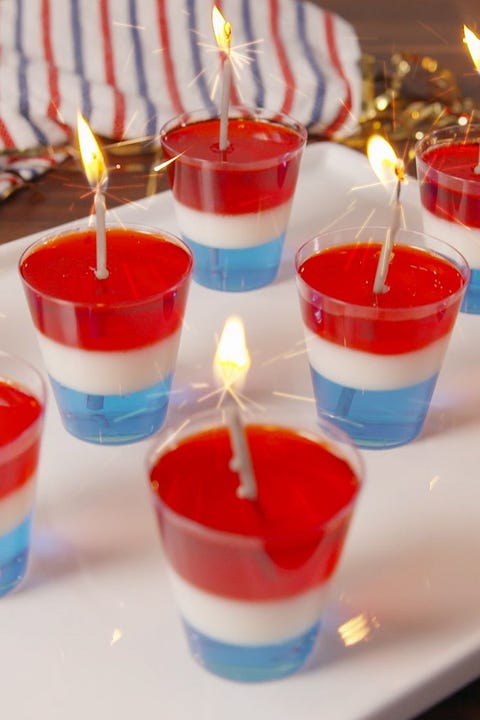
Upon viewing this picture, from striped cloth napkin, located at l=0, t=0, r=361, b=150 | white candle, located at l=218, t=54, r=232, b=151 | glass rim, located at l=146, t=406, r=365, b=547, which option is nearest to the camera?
glass rim, located at l=146, t=406, r=365, b=547

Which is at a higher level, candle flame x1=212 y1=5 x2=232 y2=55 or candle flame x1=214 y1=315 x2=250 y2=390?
candle flame x1=212 y1=5 x2=232 y2=55

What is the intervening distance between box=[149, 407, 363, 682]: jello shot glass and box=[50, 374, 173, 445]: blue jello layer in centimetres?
25

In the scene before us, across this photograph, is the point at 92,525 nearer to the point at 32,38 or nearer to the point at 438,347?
the point at 438,347

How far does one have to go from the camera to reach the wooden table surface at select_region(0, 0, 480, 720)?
1.67 metres

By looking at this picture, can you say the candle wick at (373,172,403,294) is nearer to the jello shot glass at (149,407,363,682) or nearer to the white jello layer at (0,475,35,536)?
the jello shot glass at (149,407,363,682)

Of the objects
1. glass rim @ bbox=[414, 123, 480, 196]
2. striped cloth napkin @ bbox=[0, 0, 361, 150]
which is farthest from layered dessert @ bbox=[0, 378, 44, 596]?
striped cloth napkin @ bbox=[0, 0, 361, 150]

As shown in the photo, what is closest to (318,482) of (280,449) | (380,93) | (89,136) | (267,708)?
(280,449)

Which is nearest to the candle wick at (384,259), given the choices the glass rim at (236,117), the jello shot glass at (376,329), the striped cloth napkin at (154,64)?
the jello shot glass at (376,329)

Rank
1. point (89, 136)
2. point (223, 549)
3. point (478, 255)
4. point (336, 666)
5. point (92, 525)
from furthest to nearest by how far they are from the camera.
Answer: point (478, 255) → point (89, 136) → point (92, 525) → point (336, 666) → point (223, 549)

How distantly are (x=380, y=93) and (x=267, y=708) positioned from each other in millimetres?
1403

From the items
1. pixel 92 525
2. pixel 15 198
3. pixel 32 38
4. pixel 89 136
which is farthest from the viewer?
pixel 32 38

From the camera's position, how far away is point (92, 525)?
1.07 m

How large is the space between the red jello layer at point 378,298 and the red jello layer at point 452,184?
6.3 inches

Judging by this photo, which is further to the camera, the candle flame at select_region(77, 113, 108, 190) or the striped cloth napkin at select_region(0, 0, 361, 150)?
the striped cloth napkin at select_region(0, 0, 361, 150)
